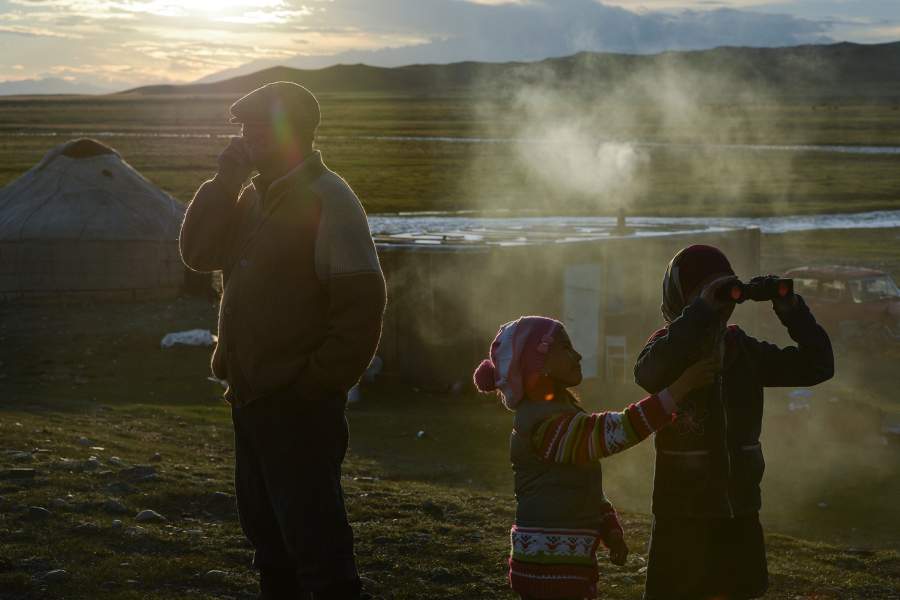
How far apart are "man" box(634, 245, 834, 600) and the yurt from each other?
18.5 m

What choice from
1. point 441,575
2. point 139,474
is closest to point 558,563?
point 441,575

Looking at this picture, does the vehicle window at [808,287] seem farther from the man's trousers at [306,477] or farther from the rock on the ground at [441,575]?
the man's trousers at [306,477]

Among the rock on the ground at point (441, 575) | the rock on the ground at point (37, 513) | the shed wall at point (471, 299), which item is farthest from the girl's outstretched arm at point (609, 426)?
the shed wall at point (471, 299)

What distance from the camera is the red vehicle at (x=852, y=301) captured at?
17344mm

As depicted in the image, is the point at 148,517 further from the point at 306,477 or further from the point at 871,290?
the point at 871,290

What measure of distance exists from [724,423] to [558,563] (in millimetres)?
663

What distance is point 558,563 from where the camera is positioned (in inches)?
Result: 143

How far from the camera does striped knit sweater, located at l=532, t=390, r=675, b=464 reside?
137 inches

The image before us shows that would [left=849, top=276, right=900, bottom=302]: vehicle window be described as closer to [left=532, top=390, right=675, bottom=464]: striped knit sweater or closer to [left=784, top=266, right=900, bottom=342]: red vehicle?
[left=784, top=266, right=900, bottom=342]: red vehicle

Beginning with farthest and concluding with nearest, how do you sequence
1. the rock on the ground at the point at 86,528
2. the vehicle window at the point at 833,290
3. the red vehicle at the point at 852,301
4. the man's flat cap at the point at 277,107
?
the vehicle window at the point at 833,290, the red vehicle at the point at 852,301, the rock on the ground at the point at 86,528, the man's flat cap at the point at 277,107

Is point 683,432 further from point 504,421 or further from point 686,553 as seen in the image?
point 504,421

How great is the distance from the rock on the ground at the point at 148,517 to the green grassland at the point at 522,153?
12.0m

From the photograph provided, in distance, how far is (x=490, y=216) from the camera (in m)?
23.0

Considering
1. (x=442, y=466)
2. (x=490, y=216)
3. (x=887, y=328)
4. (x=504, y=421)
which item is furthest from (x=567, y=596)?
(x=490, y=216)
